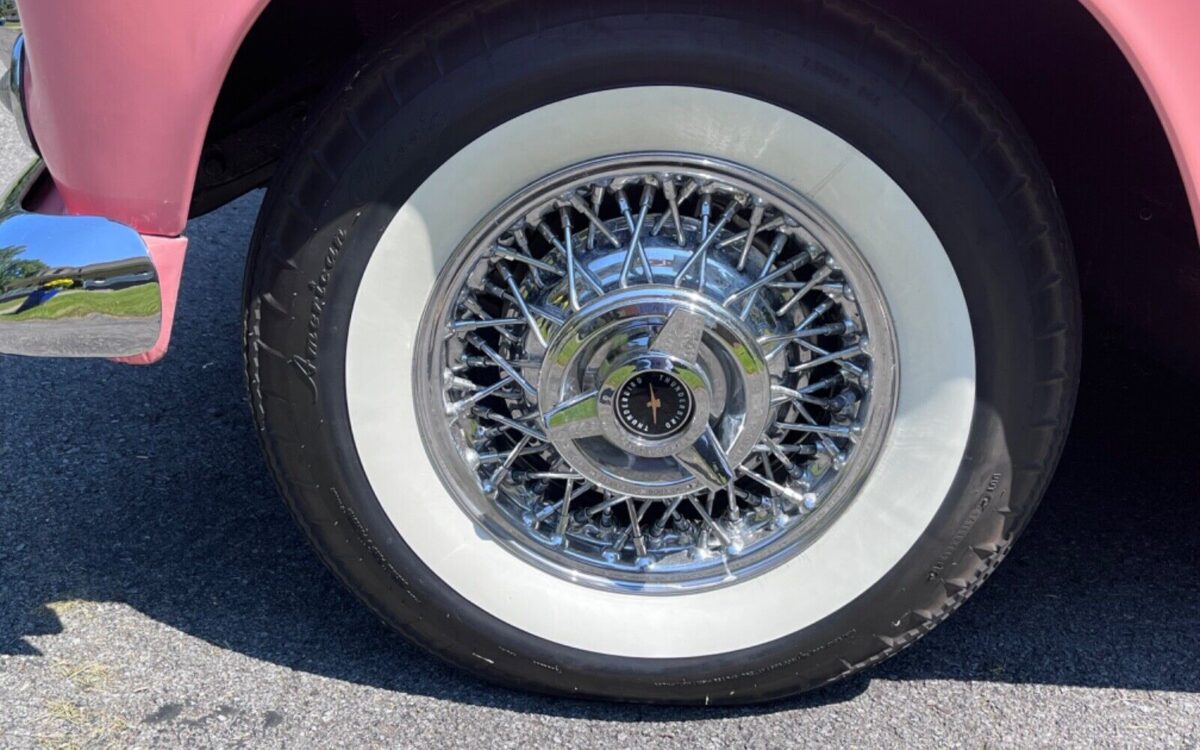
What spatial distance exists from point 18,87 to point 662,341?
3.83 feet

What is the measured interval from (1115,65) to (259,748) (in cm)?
164

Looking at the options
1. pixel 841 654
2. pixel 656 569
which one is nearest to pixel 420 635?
pixel 656 569

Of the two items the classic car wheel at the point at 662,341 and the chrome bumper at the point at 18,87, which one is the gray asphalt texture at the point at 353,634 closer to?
the classic car wheel at the point at 662,341

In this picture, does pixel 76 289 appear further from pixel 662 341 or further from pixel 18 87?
→ pixel 662 341

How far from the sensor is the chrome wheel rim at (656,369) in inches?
64.7

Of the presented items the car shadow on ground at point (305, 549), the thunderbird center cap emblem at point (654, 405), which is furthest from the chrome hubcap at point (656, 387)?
the car shadow on ground at point (305, 549)

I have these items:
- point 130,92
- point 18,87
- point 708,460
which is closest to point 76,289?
point 130,92

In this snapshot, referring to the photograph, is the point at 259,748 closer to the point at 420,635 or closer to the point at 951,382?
the point at 420,635

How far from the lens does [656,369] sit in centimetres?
165

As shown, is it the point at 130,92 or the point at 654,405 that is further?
the point at 654,405

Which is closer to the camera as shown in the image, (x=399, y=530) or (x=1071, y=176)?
(x=399, y=530)

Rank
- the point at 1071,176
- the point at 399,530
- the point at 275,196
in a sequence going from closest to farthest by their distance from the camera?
the point at 275,196, the point at 399,530, the point at 1071,176

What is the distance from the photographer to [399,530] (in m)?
1.73

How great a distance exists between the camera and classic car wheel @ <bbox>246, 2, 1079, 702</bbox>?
1508 millimetres
